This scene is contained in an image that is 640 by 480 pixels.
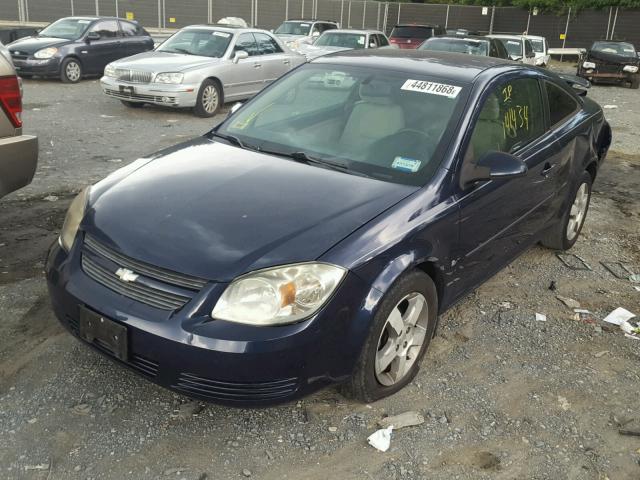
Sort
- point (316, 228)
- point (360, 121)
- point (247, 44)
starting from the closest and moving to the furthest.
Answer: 1. point (316, 228)
2. point (360, 121)
3. point (247, 44)

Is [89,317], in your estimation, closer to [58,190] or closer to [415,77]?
[415,77]

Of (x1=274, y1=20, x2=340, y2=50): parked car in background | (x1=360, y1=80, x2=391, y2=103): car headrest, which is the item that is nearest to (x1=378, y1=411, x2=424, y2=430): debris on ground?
(x1=360, y1=80, x2=391, y2=103): car headrest

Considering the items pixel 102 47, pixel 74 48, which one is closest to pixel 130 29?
pixel 102 47

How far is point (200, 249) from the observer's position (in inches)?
107

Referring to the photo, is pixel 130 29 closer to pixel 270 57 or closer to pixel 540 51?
pixel 270 57

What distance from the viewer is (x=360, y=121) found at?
3756 millimetres

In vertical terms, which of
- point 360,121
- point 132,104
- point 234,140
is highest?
point 360,121

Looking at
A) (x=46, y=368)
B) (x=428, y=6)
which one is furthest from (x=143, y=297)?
(x=428, y=6)

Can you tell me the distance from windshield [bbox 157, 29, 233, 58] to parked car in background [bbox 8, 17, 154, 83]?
126 inches

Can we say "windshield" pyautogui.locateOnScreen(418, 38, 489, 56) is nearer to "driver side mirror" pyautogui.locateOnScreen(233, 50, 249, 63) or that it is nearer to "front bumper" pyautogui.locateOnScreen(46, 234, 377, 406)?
"driver side mirror" pyautogui.locateOnScreen(233, 50, 249, 63)

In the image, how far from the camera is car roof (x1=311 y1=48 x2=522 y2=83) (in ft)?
12.7

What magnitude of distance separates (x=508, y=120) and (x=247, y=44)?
355 inches

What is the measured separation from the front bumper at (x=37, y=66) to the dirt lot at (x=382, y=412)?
1018cm

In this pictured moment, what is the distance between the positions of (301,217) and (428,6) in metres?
41.2
